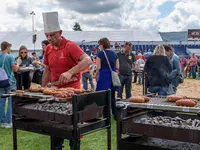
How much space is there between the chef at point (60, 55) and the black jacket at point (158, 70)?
2844 millimetres

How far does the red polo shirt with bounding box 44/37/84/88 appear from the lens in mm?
3826

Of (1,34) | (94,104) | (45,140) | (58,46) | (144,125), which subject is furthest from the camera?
(1,34)

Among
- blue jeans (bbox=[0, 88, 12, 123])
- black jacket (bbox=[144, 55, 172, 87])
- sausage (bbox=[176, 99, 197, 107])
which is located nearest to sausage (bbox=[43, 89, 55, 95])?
sausage (bbox=[176, 99, 197, 107])

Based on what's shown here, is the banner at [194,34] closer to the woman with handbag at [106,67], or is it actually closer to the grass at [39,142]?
the woman with handbag at [106,67]

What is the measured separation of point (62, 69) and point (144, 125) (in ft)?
5.12

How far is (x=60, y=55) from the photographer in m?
3.89

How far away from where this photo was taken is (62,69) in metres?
3.94

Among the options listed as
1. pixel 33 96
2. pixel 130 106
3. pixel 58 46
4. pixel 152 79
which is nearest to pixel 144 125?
pixel 130 106

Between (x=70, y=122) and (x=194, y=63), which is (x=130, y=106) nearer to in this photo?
(x=70, y=122)

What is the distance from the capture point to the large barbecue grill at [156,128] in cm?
258

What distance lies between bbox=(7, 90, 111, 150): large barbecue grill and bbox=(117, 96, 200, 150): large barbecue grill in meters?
0.50

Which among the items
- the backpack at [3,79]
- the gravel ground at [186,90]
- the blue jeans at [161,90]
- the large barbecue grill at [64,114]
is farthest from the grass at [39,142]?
the gravel ground at [186,90]

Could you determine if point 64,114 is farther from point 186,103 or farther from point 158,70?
point 158,70

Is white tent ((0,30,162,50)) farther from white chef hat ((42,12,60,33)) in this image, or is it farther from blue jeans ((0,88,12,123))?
white chef hat ((42,12,60,33))
